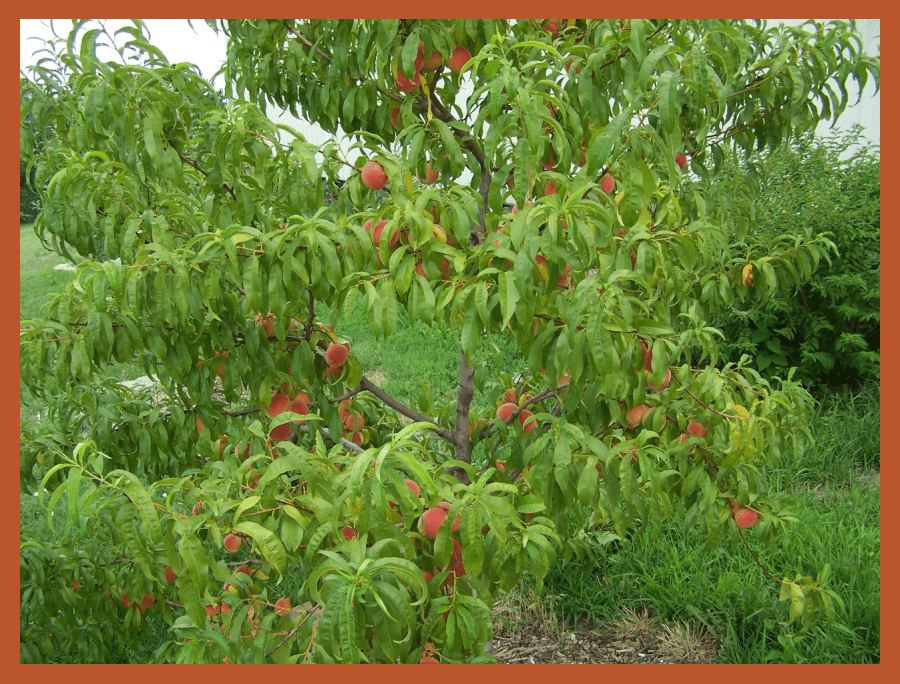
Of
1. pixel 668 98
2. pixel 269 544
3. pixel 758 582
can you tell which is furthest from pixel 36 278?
pixel 668 98

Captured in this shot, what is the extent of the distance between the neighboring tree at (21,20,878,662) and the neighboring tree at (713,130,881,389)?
193 centimetres

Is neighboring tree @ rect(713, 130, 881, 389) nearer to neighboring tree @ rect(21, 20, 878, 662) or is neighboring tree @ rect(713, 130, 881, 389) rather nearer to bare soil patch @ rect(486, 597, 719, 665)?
bare soil patch @ rect(486, 597, 719, 665)

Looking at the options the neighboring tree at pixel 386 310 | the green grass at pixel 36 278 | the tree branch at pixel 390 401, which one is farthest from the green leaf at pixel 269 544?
the green grass at pixel 36 278

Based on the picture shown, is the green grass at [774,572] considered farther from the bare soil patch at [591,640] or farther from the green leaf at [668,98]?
the green leaf at [668,98]

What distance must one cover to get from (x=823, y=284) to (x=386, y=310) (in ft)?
10.5

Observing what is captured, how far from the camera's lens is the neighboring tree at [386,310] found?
3.85 feet

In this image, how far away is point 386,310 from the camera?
1.28 meters

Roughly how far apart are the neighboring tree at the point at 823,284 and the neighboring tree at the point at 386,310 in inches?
75.9

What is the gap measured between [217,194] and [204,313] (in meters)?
0.32

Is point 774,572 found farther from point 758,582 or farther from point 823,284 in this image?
point 823,284

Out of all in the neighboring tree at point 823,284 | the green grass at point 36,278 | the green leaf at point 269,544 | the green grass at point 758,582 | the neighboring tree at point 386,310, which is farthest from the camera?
the green grass at point 36,278

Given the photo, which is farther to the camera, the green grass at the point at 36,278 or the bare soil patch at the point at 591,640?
the green grass at the point at 36,278

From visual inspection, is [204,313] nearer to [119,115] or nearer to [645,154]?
[119,115]

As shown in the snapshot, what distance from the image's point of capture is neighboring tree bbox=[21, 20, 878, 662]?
1175mm
